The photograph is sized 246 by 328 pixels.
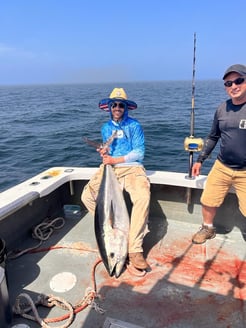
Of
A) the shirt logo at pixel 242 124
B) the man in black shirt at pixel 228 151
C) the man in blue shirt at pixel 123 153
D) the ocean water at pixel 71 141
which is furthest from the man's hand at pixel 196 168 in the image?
the ocean water at pixel 71 141

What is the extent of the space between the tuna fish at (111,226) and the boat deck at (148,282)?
0.65 ft

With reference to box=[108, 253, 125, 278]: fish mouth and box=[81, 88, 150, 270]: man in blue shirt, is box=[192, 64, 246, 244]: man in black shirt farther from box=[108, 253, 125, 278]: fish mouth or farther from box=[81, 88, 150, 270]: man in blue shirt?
box=[108, 253, 125, 278]: fish mouth

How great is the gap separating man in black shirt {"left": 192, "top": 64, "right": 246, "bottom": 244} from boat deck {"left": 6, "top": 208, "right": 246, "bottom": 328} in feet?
1.10

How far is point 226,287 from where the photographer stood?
2.56m

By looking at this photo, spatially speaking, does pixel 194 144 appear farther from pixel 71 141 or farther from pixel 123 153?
pixel 71 141

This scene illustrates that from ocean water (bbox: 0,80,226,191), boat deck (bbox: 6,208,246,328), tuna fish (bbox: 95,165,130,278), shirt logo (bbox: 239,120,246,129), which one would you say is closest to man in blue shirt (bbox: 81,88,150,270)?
tuna fish (bbox: 95,165,130,278)

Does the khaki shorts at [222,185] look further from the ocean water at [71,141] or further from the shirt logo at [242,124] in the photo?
the ocean water at [71,141]

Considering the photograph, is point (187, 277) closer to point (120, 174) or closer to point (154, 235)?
point (154, 235)

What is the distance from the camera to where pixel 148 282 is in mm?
2672

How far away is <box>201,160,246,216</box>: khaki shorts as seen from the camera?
2945mm

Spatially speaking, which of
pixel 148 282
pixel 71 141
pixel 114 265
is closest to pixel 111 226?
pixel 114 265

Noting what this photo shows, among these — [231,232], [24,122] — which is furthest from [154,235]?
[24,122]

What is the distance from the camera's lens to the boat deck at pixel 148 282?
2.26 m

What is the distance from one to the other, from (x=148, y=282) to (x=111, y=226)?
625 millimetres
